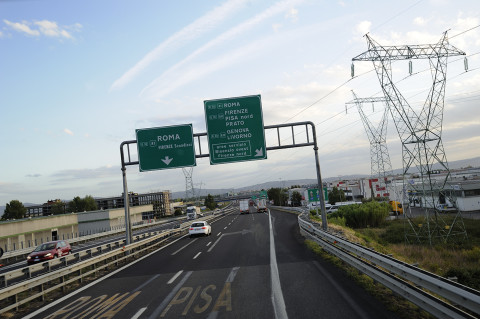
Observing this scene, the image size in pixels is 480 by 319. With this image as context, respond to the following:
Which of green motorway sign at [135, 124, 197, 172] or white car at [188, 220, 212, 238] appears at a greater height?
green motorway sign at [135, 124, 197, 172]

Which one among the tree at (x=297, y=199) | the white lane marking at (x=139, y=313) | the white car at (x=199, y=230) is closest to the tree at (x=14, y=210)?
the tree at (x=297, y=199)

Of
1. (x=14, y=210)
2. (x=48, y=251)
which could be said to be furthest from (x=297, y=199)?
(x=14, y=210)

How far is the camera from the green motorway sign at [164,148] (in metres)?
20.3

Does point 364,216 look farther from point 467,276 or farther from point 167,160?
point 167,160

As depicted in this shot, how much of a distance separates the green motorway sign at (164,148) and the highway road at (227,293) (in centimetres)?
692

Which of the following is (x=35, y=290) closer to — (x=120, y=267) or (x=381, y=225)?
(x=120, y=267)

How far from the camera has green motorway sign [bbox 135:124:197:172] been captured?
20.3 meters

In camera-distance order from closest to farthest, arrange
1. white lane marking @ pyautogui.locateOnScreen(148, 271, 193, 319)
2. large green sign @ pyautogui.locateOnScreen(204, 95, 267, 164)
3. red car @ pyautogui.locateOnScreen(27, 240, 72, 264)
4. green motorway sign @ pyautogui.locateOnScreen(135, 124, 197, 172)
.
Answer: white lane marking @ pyautogui.locateOnScreen(148, 271, 193, 319)
large green sign @ pyautogui.locateOnScreen(204, 95, 267, 164)
green motorway sign @ pyautogui.locateOnScreen(135, 124, 197, 172)
red car @ pyautogui.locateOnScreen(27, 240, 72, 264)

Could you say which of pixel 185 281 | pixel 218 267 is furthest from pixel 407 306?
pixel 218 267

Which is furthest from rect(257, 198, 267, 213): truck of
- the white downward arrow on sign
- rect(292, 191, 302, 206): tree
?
the white downward arrow on sign

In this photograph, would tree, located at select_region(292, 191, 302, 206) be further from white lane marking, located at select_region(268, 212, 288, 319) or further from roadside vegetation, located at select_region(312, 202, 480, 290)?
white lane marking, located at select_region(268, 212, 288, 319)

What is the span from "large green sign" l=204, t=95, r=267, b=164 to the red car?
12326 mm

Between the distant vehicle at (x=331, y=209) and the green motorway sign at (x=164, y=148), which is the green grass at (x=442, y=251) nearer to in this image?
the distant vehicle at (x=331, y=209)

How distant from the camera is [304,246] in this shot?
17.8 meters
